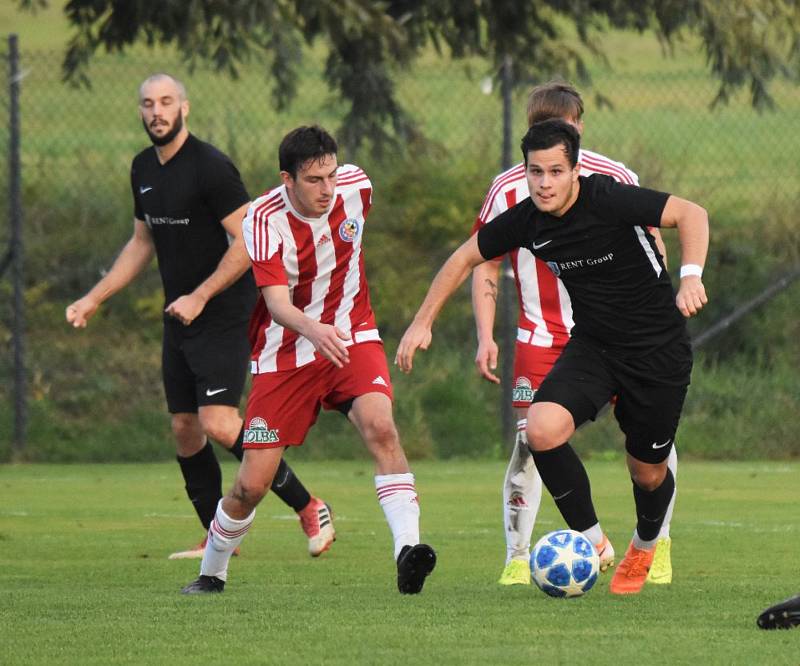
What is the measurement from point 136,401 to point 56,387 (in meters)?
0.73

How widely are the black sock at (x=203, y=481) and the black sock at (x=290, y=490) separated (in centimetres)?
37

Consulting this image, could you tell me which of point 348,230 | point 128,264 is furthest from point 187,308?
point 348,230

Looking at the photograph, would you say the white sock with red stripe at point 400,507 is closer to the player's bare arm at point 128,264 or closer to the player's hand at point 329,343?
the player's hand at point 329,343

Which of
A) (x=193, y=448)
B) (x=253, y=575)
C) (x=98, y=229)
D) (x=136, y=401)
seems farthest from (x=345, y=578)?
(x=98, y=229)

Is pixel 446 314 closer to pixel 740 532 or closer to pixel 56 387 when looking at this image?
pixel 56 387

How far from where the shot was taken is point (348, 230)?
7.13m

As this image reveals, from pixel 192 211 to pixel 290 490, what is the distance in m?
1.44

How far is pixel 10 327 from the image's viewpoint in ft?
50.8

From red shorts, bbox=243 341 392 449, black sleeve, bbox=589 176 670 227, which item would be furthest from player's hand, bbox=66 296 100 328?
black sleeve, bbox=589 176 670 227

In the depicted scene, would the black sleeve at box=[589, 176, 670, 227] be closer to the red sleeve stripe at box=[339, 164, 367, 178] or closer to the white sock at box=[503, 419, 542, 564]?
the red sleeve stripe at box=[339, 164, 367, 178]

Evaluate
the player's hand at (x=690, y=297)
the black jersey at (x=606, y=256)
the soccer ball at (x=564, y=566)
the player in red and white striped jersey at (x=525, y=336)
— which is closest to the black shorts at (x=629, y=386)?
the black jersey at (x=606, y=256)

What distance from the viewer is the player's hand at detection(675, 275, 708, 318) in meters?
5.90

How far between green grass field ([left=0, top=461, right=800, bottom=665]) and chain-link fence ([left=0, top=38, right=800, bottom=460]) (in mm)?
4745

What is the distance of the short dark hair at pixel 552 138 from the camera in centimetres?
631
